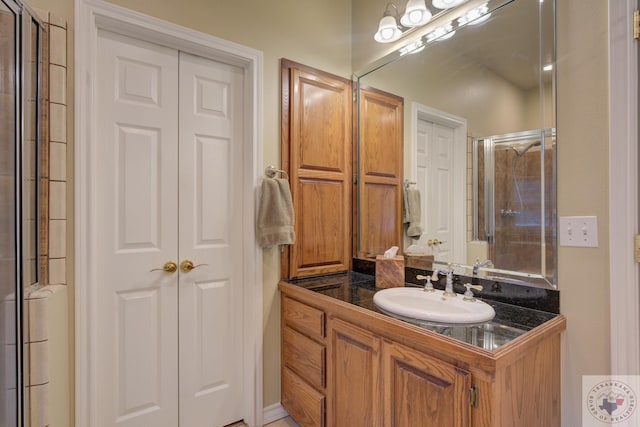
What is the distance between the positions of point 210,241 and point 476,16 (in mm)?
1831

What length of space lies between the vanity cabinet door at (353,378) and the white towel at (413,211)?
756mm

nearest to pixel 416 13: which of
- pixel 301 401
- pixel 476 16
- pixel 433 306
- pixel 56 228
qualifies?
pixel 476 16

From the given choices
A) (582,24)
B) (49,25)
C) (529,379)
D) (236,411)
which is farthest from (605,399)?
(49,25)

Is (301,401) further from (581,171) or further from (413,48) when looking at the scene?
(413,48)

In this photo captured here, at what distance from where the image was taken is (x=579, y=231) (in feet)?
3.90

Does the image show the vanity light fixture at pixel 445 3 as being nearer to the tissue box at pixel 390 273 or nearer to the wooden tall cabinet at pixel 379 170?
the wooden tall cabinet at pixel 379 170

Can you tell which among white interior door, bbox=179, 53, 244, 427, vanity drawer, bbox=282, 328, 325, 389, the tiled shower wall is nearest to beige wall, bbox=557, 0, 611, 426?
vanity drawer, bbox=282, 328, 325, 389

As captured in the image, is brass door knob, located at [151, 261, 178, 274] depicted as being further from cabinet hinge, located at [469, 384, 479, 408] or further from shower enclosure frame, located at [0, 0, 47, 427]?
cabinet hinge, located at [469, 384, 479, 408]

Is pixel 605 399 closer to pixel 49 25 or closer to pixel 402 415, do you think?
pixel 402 415

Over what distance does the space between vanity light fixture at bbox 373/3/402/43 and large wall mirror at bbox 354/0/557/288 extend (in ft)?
0.25

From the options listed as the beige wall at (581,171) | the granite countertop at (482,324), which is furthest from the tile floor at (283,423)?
the beige wall at (581,171)

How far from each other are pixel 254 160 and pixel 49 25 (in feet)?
3.40

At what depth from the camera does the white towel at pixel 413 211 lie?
73.7 inches

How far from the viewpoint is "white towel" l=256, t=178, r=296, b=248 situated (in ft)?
5.89
